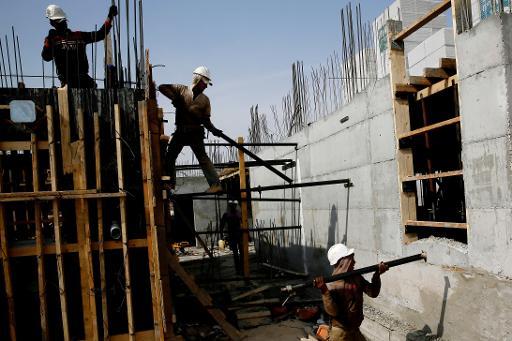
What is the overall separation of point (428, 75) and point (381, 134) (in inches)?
40.9

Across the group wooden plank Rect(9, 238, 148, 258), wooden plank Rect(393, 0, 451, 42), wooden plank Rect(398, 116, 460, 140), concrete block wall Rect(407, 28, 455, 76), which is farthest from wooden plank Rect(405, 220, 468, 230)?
concrete block wall Rect(407, 28, 455, 76)

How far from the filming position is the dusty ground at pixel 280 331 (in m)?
5.84

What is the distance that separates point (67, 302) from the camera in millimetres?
4523

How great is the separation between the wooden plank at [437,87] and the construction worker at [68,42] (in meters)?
4.38

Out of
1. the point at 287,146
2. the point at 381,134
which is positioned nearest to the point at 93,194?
the point at 381,134

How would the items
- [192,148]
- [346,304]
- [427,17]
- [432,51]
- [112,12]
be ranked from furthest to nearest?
1. [432,51]
2. [192,148]
3. [112,12]
4. [427,17]
5. [346,304]

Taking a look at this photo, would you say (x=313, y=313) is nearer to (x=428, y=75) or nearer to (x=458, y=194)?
(x=458, y=194)

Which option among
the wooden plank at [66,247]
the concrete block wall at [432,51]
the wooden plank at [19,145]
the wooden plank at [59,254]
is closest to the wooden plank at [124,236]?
the wooden plank at [66,247]

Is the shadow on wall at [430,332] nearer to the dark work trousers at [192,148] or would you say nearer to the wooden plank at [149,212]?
the wooden plank at [149,212]

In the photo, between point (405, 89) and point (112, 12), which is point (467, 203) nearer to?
point (405, 89)

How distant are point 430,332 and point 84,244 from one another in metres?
4.29

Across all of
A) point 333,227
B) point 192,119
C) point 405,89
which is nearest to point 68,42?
point 192,119

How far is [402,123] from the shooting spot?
4961mm

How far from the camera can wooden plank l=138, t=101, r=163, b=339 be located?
4.71m
